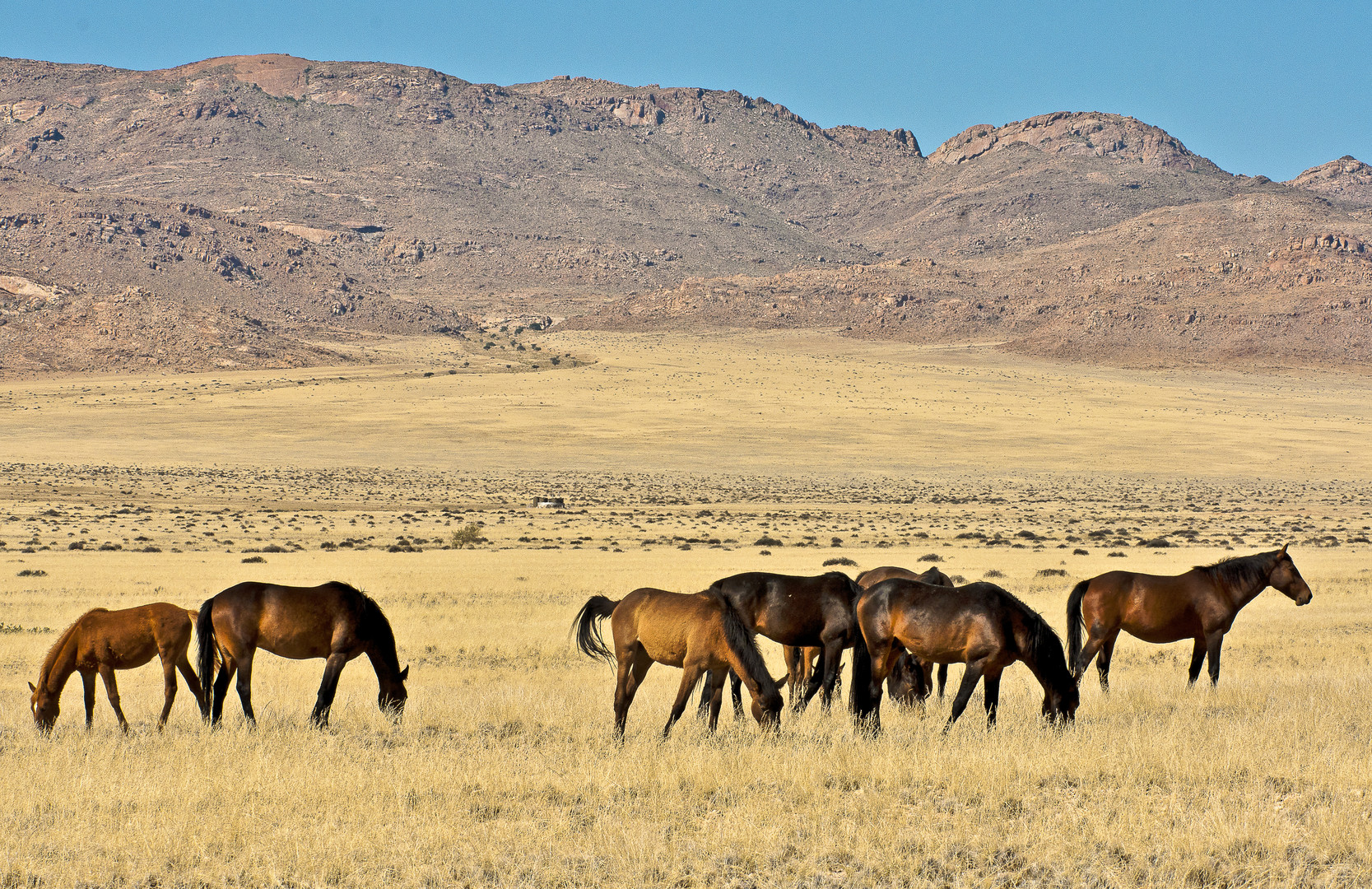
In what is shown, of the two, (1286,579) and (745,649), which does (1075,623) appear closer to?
(1286,579)

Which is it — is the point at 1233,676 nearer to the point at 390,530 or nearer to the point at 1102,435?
the point at 390,530

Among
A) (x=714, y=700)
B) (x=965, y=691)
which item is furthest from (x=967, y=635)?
(x=714, y=700)

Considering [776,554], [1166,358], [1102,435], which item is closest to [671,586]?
[776,554]

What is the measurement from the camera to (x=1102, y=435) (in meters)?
103

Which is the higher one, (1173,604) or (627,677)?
(1173,604)

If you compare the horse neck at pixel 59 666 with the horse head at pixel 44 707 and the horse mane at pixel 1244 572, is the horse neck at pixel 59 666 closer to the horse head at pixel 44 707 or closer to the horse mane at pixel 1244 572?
the horse head at pixel 44 707

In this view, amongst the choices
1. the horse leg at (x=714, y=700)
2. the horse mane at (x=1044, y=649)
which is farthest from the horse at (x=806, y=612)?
the horse mane at (x=1044, y=649)

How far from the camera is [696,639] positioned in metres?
10.2

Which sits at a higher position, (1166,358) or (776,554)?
(1166,358)

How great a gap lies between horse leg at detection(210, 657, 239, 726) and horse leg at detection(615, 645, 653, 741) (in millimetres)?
3568

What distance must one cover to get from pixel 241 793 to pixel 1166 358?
16731 cm

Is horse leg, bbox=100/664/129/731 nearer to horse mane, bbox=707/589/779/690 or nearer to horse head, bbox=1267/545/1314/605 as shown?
horse mane, bbox=707/589/779/690

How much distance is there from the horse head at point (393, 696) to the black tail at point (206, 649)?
1.54 metres

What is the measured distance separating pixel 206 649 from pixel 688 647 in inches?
176
